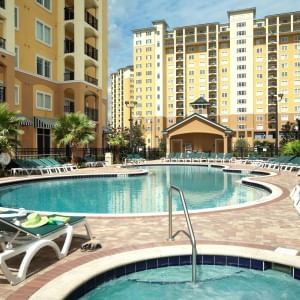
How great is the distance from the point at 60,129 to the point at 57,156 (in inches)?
128

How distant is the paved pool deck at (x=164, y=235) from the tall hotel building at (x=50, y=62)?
2083 cm

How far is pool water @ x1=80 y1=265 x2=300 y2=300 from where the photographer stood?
5055 millimetres

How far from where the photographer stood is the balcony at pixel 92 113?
119ft

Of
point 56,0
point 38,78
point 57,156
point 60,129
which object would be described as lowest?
point 57,156

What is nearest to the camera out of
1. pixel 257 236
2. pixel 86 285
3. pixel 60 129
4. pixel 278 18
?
pixel 86 285

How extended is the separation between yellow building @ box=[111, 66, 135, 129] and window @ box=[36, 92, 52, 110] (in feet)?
350

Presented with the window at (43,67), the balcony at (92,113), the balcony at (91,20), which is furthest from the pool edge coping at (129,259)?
the balcony at (91,20)

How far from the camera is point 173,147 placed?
163 feet

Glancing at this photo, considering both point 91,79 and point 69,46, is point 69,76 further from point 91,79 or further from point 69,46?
point 69,46

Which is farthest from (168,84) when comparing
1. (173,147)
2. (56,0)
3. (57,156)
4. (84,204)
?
(84,204)

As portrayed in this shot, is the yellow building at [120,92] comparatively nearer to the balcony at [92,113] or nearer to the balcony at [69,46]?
the balcony at [92,113]

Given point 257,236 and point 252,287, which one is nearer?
point 252,287

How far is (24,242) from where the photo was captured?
5414mm

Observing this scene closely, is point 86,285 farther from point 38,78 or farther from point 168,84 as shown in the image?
point 168,84
